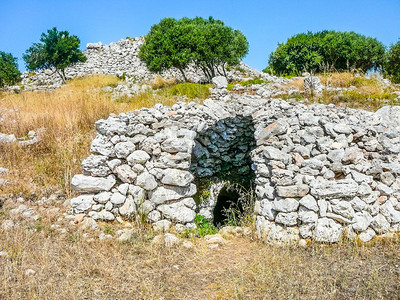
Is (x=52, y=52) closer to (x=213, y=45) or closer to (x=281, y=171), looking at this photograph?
(x=213, y=45)

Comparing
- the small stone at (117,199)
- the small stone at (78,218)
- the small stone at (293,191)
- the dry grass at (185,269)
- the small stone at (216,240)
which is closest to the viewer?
the dry grass at (185,269)

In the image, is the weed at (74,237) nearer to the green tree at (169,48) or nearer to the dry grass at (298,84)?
the dry grass at (298,84)

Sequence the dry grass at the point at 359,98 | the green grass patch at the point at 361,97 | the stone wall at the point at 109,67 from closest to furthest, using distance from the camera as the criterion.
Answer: the dry grass at the point at 359,98 < the green grass patch at the point at 361,97 < the stone wall at the point at 109,67

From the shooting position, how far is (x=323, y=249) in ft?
13.5

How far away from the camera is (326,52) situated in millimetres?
20594

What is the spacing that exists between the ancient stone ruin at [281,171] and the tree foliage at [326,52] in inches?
628

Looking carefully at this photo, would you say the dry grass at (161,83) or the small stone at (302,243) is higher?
the dry grass at (161,83)

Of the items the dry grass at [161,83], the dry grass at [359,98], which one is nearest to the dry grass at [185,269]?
the dry grass at [359,98]

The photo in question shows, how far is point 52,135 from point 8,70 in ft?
66.8

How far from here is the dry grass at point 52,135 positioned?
605 cm

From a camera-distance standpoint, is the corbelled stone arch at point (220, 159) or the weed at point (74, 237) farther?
the corbelled stone arch at point (220, 159)

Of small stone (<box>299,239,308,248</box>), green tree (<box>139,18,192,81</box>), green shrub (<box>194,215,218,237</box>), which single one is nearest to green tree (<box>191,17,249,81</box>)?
green tree (<box>139,18,192,81</box>)

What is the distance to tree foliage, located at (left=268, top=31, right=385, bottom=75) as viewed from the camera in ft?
67.3

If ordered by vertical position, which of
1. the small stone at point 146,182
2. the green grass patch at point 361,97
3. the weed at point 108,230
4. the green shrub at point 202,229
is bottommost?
the green shrub at point 202,229
